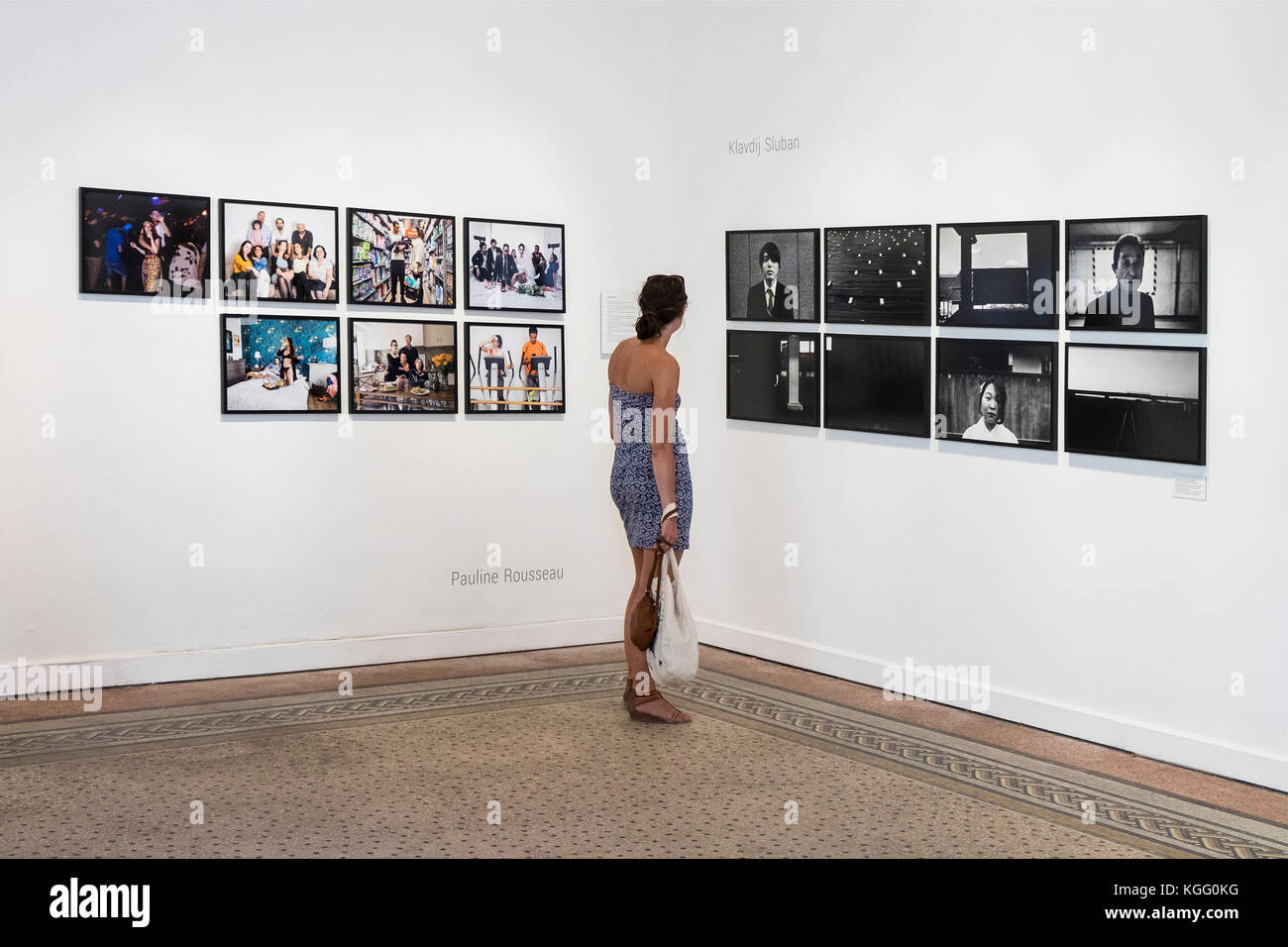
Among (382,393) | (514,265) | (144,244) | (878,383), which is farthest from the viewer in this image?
(514,265)

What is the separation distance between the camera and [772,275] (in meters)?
7.68

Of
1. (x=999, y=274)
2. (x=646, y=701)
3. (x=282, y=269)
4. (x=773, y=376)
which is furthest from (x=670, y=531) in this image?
(x=282, y=269)

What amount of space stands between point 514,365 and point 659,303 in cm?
207

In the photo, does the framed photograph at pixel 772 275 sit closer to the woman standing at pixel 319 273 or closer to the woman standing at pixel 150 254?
the woman standing at pixel 319 273

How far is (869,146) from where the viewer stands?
7.06 m

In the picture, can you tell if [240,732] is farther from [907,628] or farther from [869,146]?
[869,146]

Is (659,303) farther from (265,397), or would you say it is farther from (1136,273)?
(265,397)

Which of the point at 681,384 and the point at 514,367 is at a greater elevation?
the point at 514,367

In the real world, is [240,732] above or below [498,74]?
below

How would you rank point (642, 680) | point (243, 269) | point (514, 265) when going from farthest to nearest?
point (514, 265), point (243, 269), point (642, 680)

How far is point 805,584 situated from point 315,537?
117 inches

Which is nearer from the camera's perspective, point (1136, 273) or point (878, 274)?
point (1136, 273)

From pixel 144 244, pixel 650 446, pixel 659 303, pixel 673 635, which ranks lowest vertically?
pixel 673 635
